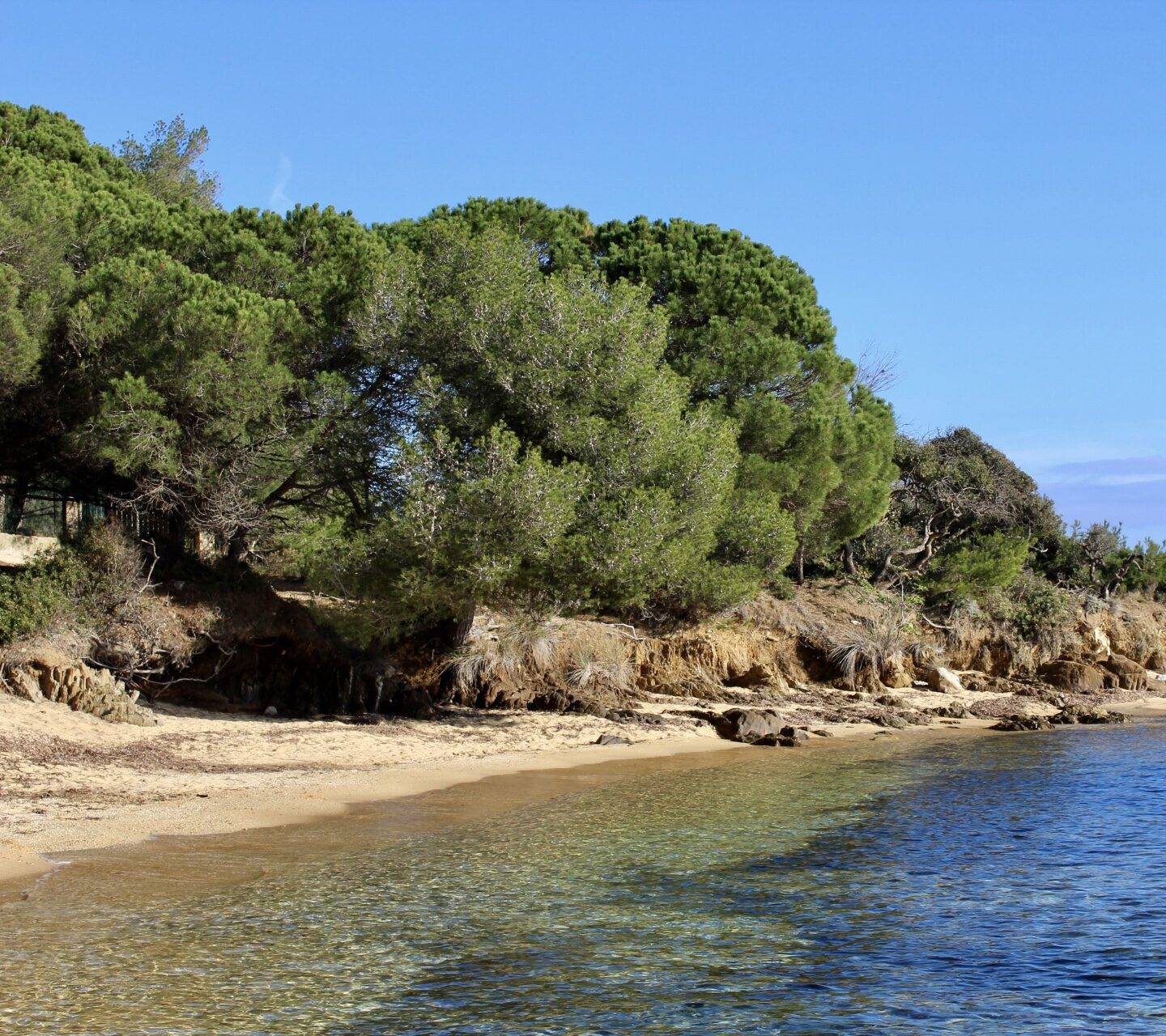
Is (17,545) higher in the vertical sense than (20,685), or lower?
higher

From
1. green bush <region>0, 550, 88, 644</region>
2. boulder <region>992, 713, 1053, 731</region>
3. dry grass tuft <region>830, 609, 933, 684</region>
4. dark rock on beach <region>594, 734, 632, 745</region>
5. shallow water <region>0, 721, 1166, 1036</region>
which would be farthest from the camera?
dry grass tuft <region>830, 609, 933, 684</region>

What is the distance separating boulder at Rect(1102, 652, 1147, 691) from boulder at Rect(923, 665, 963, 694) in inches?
261

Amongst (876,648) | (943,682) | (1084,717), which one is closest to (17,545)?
(876,648)

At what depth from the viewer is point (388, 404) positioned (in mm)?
22250

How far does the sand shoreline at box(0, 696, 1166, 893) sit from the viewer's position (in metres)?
12.1

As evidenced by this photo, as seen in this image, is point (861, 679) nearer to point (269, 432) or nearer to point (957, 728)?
point (957, 728)

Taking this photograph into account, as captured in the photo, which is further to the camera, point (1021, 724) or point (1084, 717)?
point (1084, 717)

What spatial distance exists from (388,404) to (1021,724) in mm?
15397

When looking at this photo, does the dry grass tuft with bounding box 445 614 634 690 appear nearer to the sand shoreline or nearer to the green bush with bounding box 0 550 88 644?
the sand shoreline

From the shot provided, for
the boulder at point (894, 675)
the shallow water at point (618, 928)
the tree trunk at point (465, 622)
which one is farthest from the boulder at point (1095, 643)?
the tree trunk at point (465, 622)

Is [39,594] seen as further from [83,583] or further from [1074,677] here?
[1074,677]

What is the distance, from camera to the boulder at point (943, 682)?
30.3 metres

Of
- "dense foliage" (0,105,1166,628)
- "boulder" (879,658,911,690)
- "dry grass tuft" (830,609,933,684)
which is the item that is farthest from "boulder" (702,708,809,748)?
"boulder" (879,658,911,690)

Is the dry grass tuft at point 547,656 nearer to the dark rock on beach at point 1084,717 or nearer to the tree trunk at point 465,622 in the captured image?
the tree trunk at point 465,622
